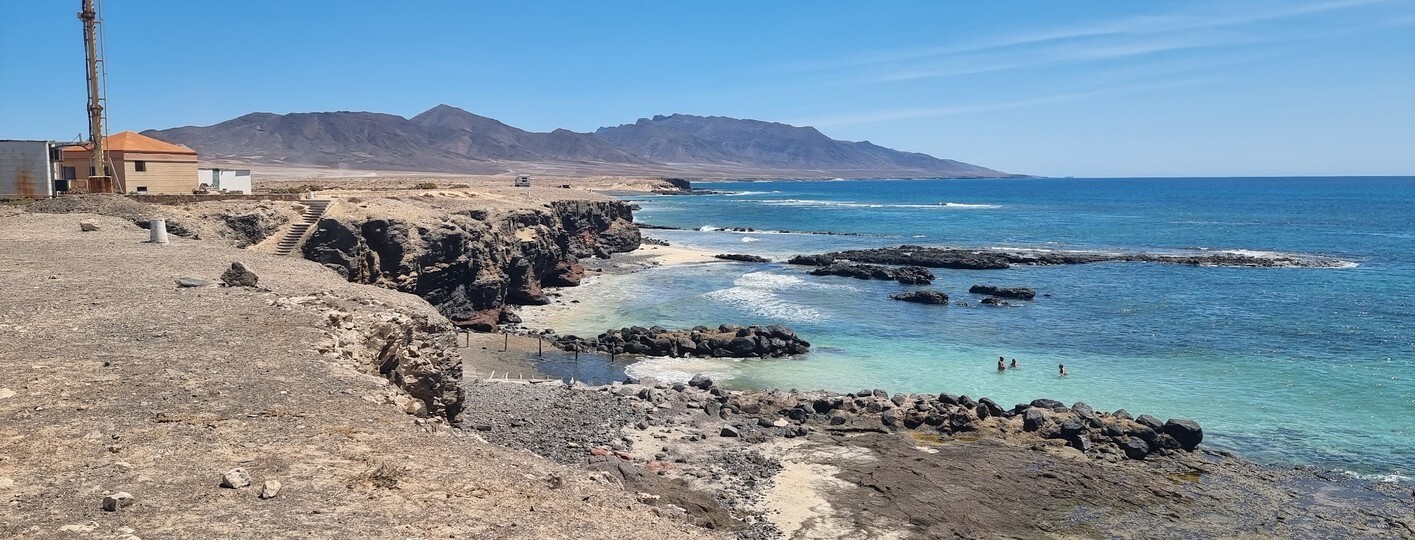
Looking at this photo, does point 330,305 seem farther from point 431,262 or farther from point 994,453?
point 431,262

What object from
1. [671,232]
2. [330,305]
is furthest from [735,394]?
[671,232]

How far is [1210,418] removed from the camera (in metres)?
21.8

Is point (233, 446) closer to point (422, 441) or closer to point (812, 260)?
point (422, 441)

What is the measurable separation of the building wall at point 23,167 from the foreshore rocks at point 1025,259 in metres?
38.7

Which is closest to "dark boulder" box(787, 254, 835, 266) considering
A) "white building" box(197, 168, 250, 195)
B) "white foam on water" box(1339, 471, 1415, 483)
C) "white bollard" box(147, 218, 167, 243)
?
"white building" box(197, 168, 250, 195)

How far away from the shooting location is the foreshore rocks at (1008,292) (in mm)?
41656

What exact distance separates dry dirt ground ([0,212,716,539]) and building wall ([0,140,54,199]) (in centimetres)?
1934

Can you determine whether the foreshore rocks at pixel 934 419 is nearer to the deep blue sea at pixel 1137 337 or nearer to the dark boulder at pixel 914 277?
the deep blue sea at pixel 1137 337

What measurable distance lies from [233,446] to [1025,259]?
5436 centimetres

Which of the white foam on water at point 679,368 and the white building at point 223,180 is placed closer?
the white foam on water at point 679,368

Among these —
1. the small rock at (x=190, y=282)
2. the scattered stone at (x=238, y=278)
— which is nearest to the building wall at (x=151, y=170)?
the small rock at (x=190, y=282)

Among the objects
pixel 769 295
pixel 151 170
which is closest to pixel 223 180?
pixel 151 170

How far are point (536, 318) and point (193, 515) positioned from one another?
2744cm

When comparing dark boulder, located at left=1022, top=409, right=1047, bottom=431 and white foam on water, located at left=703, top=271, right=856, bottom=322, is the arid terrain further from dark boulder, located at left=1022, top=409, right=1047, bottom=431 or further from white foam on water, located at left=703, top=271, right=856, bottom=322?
white foam on water, located at left=703, top=271, right=856, bottom=322
